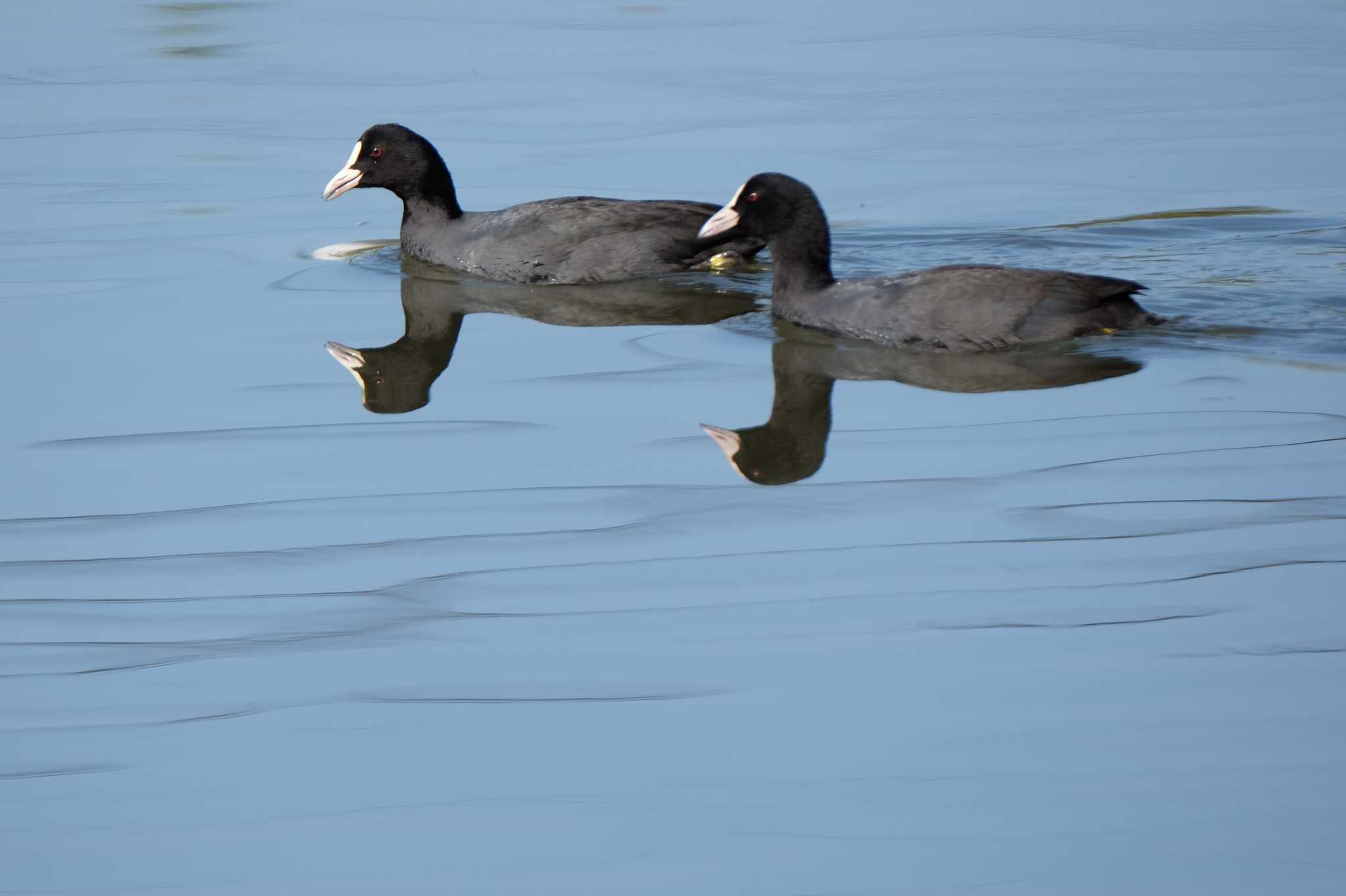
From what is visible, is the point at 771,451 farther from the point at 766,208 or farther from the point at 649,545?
the point at 766,208

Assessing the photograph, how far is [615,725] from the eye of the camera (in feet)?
13.9

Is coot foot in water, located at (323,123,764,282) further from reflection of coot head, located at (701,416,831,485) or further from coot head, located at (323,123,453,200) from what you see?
reflection of coot head, located at (701,416,831,485)

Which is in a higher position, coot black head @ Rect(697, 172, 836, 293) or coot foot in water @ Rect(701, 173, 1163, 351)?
coot black head @ Rect(697, 172, 836, 293)

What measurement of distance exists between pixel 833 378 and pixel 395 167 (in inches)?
145

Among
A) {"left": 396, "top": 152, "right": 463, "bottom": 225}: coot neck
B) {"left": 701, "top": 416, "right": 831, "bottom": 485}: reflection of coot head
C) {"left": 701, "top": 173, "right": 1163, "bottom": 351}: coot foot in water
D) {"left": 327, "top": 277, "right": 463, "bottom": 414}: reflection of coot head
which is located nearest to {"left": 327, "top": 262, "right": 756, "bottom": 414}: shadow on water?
{"left": 327, "top": 277, "right": 463, "bottom": 414}: reflection of coot head

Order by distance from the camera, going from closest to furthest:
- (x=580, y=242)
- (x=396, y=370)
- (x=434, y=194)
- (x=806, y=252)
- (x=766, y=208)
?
(x=396, y=370)
(x=806, y=252)
(x=766, y=208)
(x=580, y=242)
(x=434, y=194)

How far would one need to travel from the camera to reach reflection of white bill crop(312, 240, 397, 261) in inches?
386

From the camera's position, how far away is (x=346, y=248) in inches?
396

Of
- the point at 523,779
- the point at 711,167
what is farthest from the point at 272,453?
the point at 711,167

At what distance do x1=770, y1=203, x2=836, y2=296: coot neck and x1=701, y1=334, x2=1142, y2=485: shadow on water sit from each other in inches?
14.6

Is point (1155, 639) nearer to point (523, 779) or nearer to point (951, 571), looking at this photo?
point (951, 571)

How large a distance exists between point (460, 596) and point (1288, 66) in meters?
10.9

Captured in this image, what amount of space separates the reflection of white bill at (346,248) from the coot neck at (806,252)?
2.83 metres

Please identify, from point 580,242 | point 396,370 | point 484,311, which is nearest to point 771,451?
point 396,370
